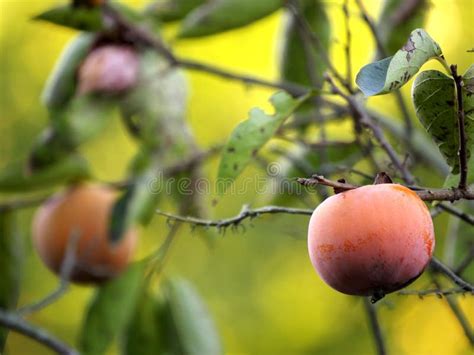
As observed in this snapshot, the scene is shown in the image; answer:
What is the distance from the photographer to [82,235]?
1.89m

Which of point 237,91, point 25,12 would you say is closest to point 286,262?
point 237,91

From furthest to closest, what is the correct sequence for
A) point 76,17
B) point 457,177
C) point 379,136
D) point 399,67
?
1. point 76,17
2. point 379,136
3. point 457,177
4. point 399,67

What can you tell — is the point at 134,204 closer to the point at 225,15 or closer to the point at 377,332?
the point at 225,15

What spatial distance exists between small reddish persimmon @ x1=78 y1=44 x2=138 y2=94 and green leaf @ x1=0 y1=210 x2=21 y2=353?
1.19 ft

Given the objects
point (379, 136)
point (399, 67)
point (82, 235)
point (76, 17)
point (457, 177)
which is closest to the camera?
point (399, 67)

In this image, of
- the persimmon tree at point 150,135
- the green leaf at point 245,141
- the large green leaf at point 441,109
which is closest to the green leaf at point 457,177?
the large green leaf at point 441,109

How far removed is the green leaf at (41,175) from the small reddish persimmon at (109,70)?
173 millimetres

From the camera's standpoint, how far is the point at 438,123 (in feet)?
3.00

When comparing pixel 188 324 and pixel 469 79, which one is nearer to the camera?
pixel 469 79

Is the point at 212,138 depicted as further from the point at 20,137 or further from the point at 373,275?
the point at 373,275

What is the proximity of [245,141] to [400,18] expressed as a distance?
0.61 meters

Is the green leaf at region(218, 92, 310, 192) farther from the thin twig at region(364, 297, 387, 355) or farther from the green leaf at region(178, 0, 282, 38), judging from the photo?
the green leaf at region(178, 0, 282, 38)

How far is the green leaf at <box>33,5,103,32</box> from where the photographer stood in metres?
1.62

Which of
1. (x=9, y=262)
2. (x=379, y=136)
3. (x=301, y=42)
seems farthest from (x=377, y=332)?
(x=9, y=262)
